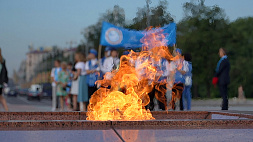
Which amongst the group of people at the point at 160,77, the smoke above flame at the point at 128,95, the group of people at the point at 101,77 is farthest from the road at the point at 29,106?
the smoke above flame at the point at 128,95

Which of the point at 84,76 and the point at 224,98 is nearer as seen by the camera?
the point at 224,98

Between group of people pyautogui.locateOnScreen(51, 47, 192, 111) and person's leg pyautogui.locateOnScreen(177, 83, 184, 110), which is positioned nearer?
group of people pyautogui.locateOnScreen(51, 47, 192, 111)

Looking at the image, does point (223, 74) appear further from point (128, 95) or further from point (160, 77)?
point (128, 95)

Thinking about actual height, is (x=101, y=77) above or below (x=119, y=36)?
below

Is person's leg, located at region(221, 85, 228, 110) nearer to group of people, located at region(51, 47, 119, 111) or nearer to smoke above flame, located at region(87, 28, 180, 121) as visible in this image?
group of people, located at region(51, 47, 119, 111)

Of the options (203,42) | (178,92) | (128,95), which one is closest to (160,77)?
(178,92)

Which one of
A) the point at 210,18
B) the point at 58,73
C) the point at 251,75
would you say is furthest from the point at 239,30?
the point at 58,73

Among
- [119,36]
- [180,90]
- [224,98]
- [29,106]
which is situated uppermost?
[119,36]

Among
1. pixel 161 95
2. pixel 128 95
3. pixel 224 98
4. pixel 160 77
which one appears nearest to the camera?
pixel 128 95

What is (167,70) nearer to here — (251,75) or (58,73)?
(58,73)

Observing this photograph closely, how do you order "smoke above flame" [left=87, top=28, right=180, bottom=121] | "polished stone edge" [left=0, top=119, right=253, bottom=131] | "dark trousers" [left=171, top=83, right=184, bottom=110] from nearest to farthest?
"polished stone edge" [left=0, top=119, right=253, bottom=131] < "smoke above flame" [left=87, top=28, right=180, bottom=121] < "dark trousers" [left=171, top=83, right=184, bottom=110]

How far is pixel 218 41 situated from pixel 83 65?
30.3 meters

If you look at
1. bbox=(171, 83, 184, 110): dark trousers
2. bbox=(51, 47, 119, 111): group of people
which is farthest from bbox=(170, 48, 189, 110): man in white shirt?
bbox=(51, 47, 119, 111): group of people

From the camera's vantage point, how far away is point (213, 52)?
4312 centimetres
